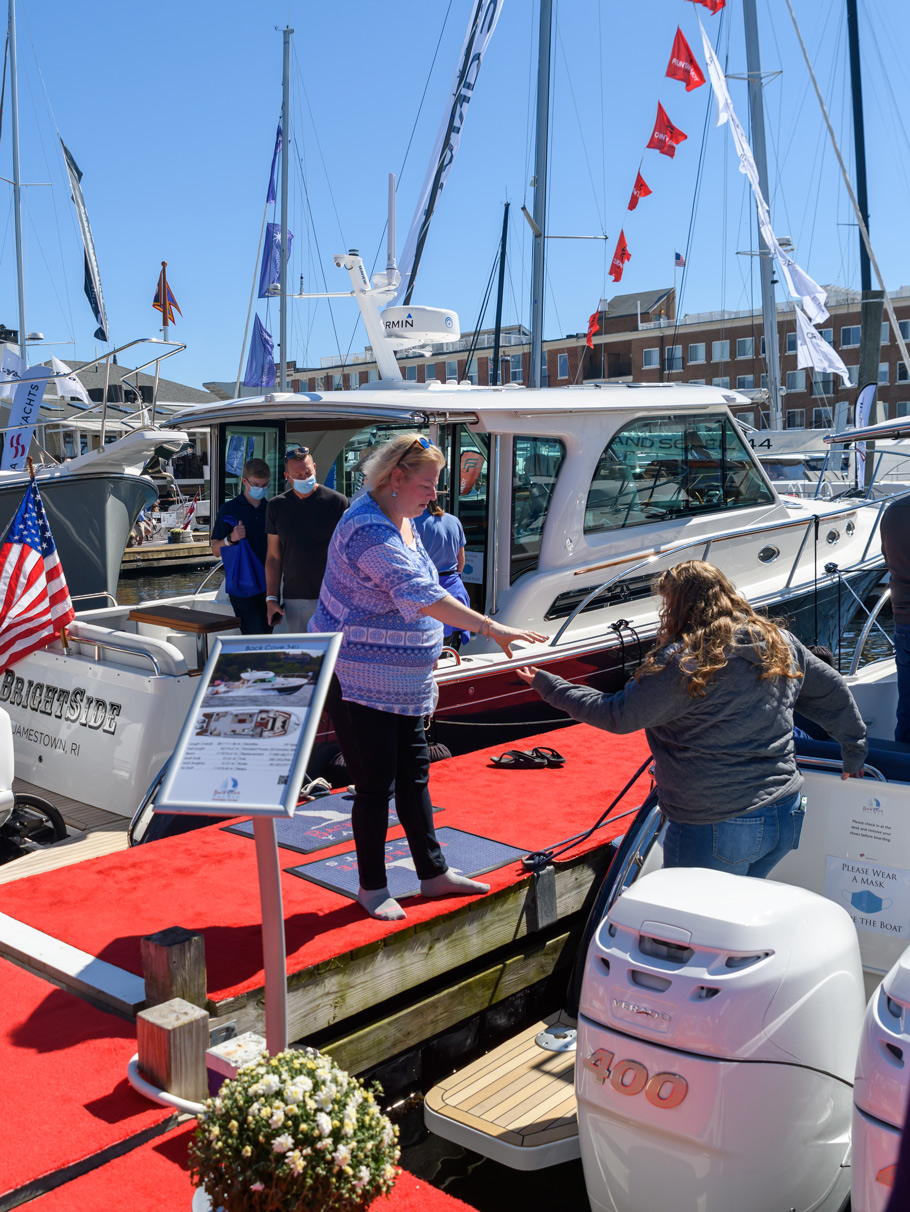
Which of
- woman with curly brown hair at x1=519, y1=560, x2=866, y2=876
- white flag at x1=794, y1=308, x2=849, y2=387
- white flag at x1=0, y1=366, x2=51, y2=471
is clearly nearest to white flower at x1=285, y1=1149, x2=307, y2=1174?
woman with curly brown hair at x1=519, y1=560, x2=866, y2=876

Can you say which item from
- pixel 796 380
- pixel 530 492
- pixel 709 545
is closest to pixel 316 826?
pixel 530 492

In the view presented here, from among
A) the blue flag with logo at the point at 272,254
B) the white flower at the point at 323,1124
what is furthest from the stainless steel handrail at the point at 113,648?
the blue flag with logo at the point at 272,254

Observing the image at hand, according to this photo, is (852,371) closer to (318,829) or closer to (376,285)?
(376,285)

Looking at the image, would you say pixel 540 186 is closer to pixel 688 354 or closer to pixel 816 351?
pixel 816 351

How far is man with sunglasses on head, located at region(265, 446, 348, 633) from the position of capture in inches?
236

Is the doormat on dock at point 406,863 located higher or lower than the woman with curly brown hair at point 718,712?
lower

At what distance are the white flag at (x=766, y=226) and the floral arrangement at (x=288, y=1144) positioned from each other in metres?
14.1

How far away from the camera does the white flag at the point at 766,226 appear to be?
45.1ft

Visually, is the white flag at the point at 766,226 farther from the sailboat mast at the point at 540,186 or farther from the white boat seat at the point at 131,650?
the white boat seat at the point at 131,650

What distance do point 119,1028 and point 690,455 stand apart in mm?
5805

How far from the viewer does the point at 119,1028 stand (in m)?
3.08

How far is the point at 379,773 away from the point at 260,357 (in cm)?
2040

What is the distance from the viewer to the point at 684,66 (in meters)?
15.1

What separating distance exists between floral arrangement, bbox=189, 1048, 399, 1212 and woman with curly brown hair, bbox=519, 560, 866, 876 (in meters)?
1.31
